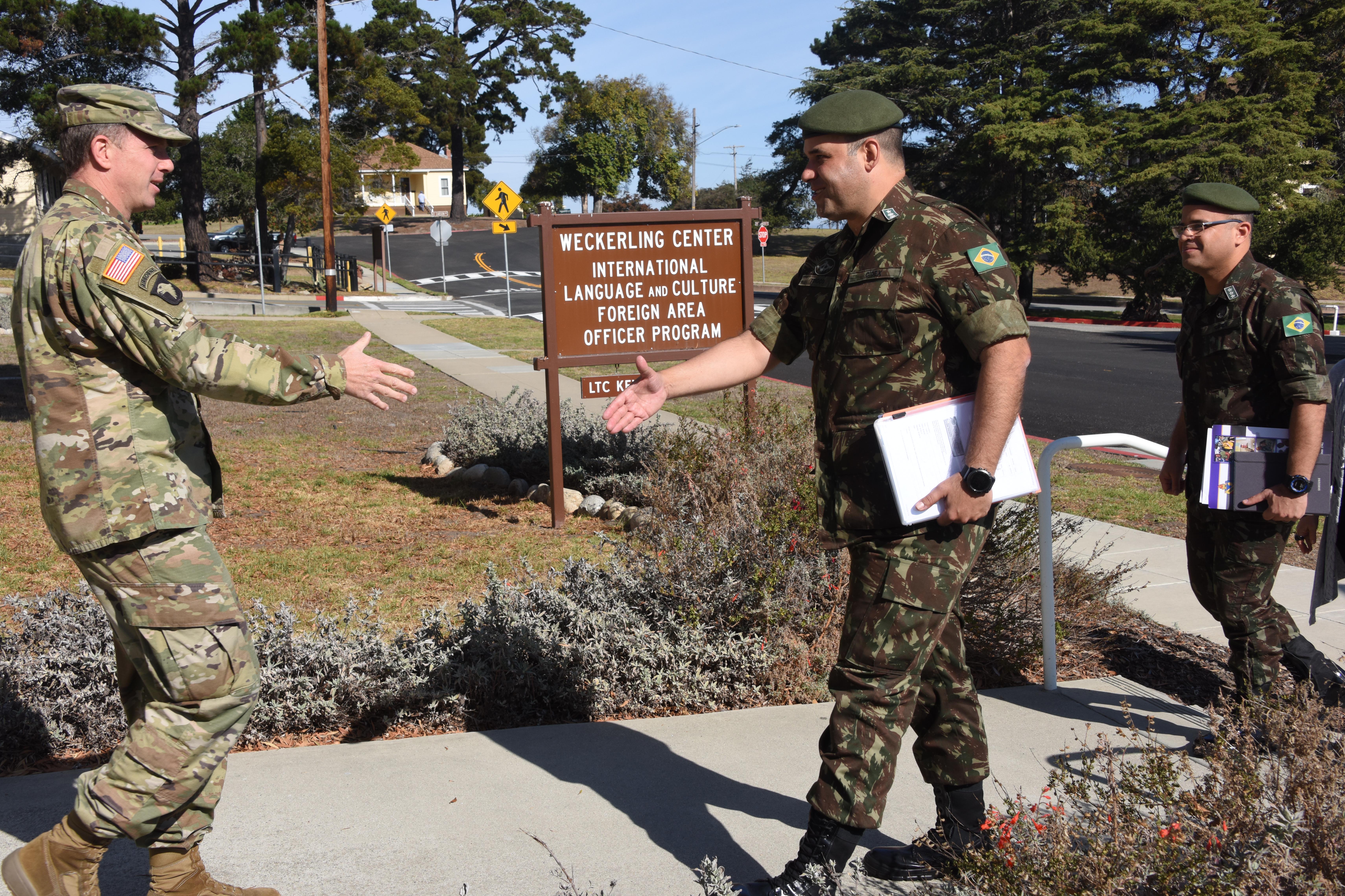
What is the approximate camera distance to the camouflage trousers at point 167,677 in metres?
2.32

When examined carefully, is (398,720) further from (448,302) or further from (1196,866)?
(448,302)

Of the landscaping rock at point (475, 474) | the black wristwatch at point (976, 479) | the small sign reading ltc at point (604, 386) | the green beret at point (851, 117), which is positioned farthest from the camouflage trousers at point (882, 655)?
the landscaping rock at point (475, 474)

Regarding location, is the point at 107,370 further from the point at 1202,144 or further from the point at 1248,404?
the point at 1202,144

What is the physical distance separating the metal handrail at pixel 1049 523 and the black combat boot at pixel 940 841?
1.35 meters

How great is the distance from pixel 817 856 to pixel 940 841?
15.9 inches

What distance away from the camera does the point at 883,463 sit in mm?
2504

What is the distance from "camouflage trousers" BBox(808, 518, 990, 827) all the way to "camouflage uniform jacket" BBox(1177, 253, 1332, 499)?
1321 millimetres

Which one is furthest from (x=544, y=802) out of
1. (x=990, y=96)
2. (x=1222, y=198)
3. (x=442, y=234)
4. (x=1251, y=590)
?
(x=990, y=96)

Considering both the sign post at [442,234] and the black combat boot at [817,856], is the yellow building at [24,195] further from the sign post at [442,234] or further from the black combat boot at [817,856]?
the black combat boot at [817,856]

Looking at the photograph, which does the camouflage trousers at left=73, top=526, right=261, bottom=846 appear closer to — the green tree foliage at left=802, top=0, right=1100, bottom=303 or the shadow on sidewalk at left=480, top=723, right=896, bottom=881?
the shadow on sidewalk at left=480, top=723, right=896, bottom=881

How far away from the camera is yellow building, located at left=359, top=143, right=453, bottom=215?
3125 inches

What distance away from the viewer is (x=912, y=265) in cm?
249

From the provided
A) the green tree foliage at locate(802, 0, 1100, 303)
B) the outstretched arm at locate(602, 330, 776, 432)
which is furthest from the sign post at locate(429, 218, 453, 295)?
the outstretched arm at locate(602, 330, 776, 432)

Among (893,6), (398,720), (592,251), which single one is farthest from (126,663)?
(893,6)
